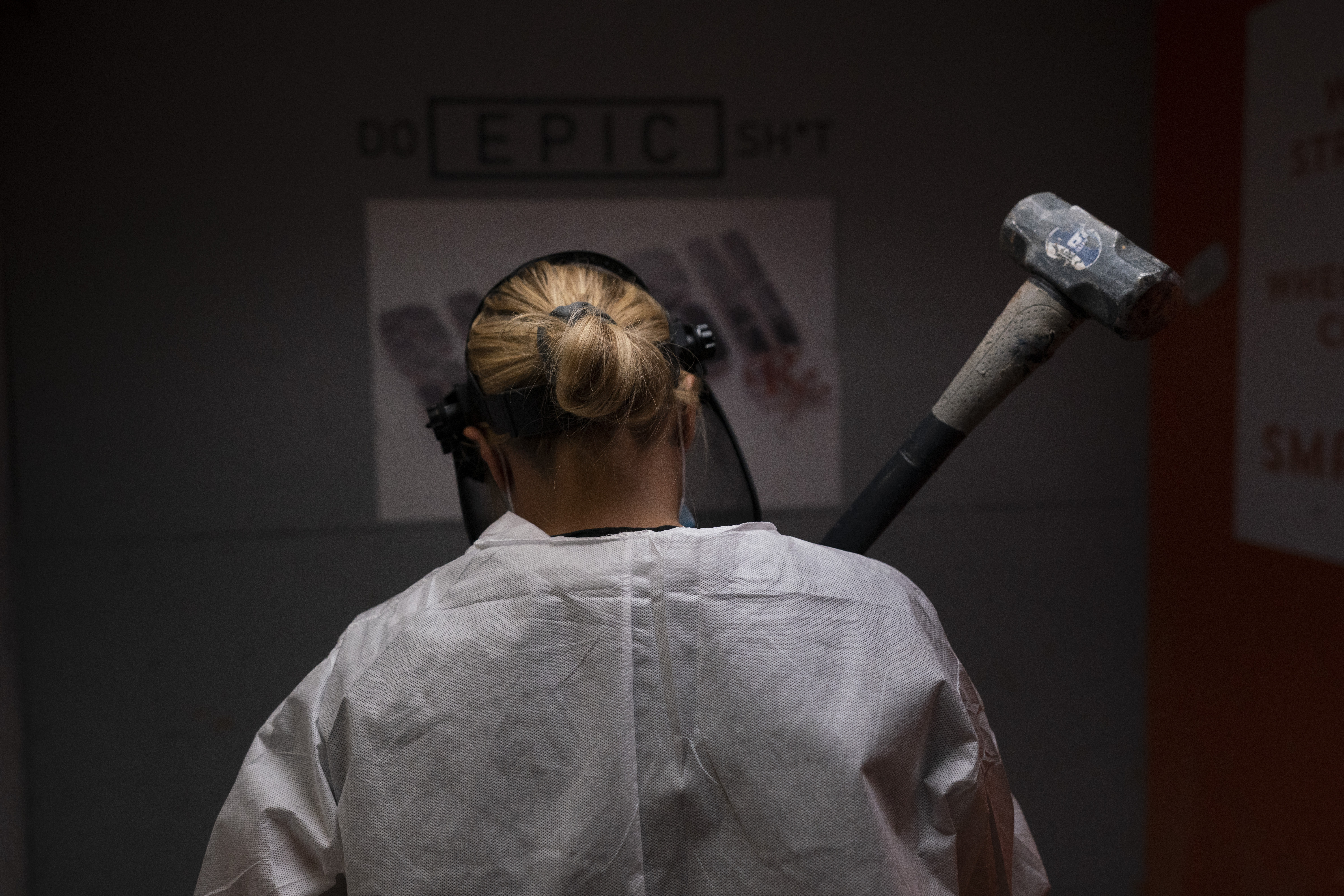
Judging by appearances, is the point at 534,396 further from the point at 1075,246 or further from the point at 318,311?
the point at 318,311

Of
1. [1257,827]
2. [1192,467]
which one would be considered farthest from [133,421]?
[1257,827]

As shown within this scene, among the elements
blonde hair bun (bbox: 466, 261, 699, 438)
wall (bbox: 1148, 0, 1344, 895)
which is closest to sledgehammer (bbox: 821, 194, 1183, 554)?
blonde hair bun (bbox: 466, 261, 699, 438)

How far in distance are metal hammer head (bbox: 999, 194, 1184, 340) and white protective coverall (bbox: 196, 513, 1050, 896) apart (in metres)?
0.38

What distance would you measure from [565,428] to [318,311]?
1.24 m

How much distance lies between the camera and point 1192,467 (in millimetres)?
1922

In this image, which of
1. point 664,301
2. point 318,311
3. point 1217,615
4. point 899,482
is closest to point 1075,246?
point 899,482

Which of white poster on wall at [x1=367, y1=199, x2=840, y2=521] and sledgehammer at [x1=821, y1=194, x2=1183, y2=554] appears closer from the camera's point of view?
sledgehammer at [x1=821, y1=194, x2=1183, y2=554]

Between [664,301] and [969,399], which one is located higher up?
[664,301]

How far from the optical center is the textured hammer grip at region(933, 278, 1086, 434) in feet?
3.10

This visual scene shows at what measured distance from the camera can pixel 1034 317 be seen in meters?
0.95

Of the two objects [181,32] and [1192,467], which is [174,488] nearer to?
[181,32]

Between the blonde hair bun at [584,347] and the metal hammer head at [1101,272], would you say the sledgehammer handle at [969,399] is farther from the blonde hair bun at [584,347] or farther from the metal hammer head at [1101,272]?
the blonde hair bun at [584,347]

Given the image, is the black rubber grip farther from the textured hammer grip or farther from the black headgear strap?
the black headgear strap

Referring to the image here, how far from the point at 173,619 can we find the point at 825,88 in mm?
1673
